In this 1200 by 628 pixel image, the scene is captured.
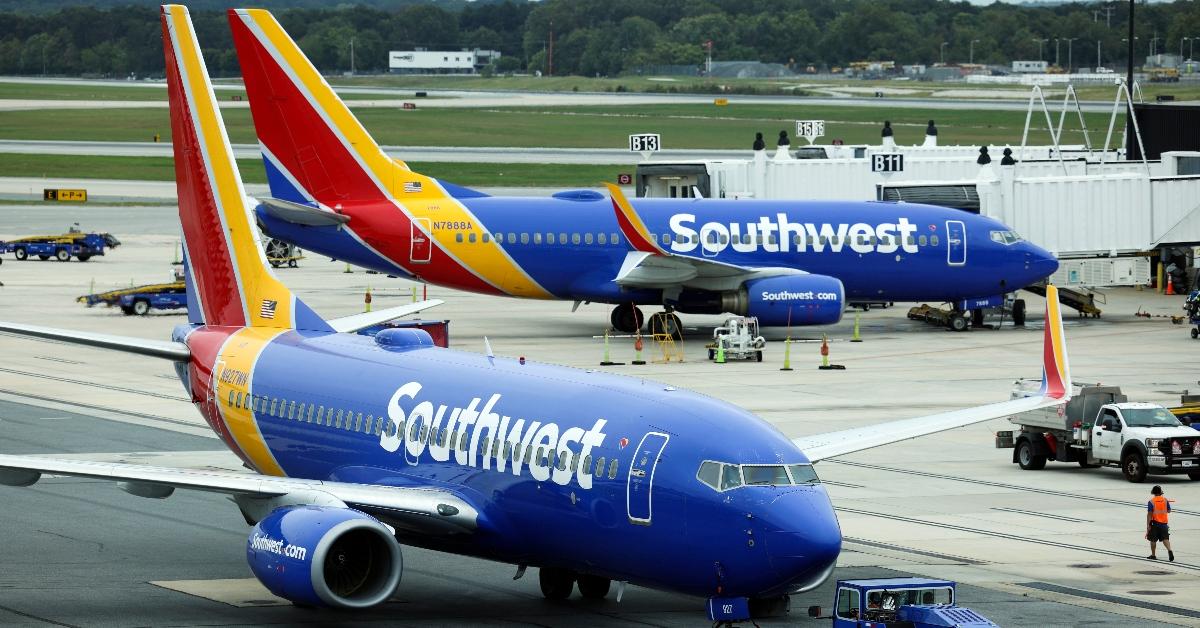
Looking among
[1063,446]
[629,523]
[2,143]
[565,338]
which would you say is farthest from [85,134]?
[629,523]

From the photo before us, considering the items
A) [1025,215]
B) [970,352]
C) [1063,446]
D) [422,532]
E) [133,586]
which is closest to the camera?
[422,532]

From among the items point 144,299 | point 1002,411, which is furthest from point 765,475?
point 144,299

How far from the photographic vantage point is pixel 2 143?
165 m

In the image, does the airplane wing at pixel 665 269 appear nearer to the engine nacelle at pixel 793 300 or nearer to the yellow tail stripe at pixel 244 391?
the engine nacelle at pixel 793 300

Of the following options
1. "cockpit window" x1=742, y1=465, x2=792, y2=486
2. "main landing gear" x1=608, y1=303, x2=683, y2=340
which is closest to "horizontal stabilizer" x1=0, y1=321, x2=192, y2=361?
"cockpit window" x1=742, y1=465, x2=792, y2=486

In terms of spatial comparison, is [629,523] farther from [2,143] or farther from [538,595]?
[2,143]

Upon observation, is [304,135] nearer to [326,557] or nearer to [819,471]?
[819,471]

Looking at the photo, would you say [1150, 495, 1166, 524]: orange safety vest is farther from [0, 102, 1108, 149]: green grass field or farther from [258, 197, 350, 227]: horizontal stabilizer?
[0, 102, 1108, 149]: green grass field

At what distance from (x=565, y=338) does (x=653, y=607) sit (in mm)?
35933

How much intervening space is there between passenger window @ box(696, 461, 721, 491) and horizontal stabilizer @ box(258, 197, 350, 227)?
3884cm

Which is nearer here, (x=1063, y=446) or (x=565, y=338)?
(x=1063, y=446)

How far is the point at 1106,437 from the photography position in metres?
38.7

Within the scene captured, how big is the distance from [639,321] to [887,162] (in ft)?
73.4

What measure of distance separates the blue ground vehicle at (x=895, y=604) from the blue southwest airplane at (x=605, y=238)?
35662 millimetres
